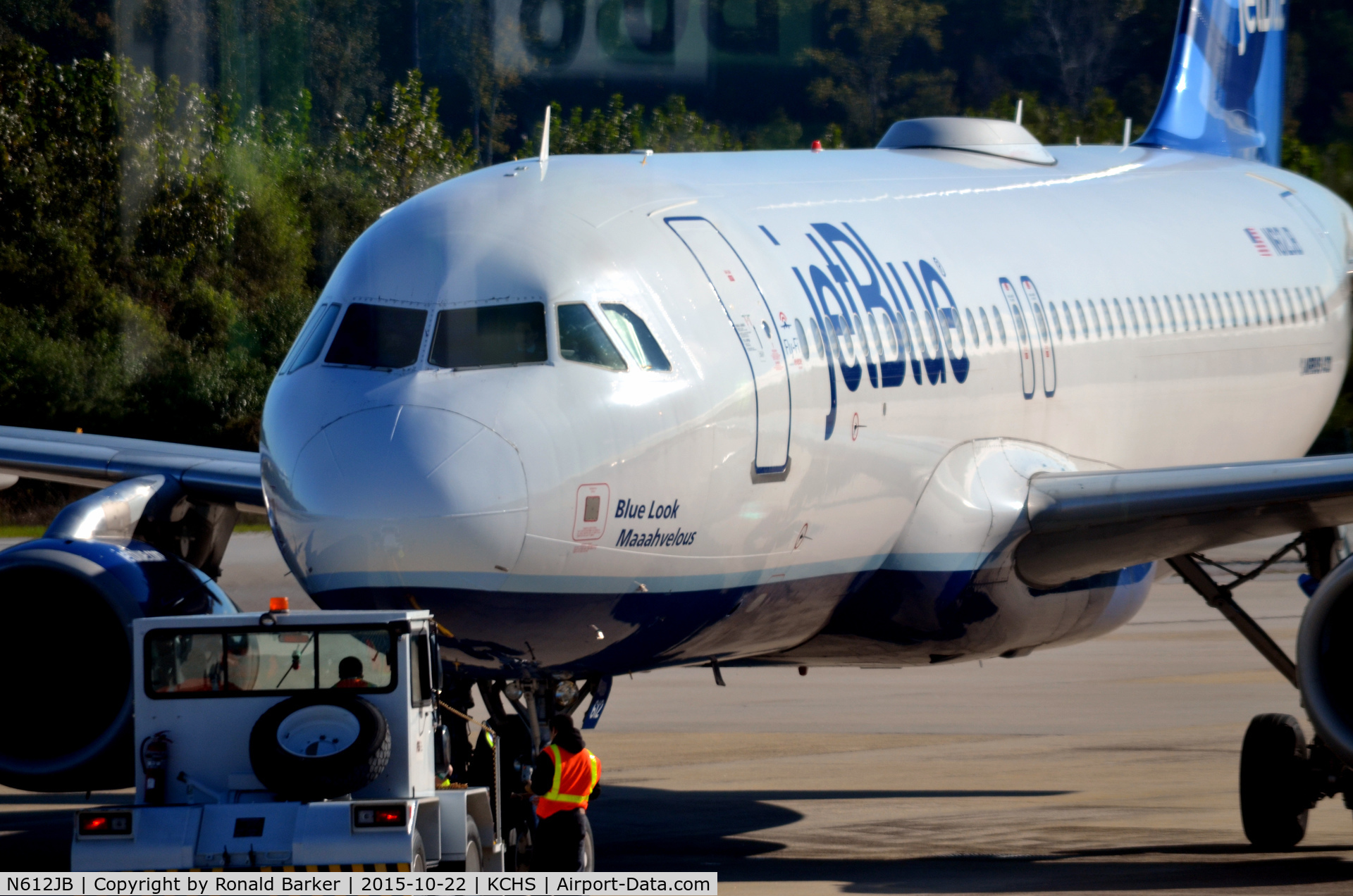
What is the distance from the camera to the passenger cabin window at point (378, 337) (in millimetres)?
11336

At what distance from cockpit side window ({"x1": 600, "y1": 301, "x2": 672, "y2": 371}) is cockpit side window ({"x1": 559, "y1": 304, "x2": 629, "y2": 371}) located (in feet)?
0.39

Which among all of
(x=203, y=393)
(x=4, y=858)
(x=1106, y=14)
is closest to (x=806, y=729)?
(x=4, y=858)

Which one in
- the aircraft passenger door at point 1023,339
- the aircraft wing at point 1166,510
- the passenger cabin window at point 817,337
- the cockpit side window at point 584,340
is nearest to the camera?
the cockpit side window at point 584,340

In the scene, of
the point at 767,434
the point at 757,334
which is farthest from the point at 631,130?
the point at 767,434

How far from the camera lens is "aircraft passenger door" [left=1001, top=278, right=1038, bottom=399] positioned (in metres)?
15.6

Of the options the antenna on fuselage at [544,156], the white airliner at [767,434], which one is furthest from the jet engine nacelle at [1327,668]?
the antenna on fuselage at [544,156]

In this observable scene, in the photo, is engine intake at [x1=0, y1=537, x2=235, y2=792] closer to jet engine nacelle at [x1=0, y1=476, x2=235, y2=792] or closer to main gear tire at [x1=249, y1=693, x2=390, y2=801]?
jet engine nacelle at [x1=0, y1=476, x2=235, y2=792]

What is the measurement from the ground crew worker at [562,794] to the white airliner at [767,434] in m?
0.46

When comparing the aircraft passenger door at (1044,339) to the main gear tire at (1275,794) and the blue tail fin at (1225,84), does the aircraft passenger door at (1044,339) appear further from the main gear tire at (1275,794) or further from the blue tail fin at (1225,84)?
the blue tail fin at (1225,84)

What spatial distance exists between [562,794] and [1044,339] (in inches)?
236

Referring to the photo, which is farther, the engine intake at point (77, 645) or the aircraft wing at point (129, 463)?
the aircraft wing at point (129, 463)

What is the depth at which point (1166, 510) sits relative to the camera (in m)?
14.1

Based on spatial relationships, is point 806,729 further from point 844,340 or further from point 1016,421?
point 844,340

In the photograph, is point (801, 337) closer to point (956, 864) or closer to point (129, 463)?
point (956, 864)
